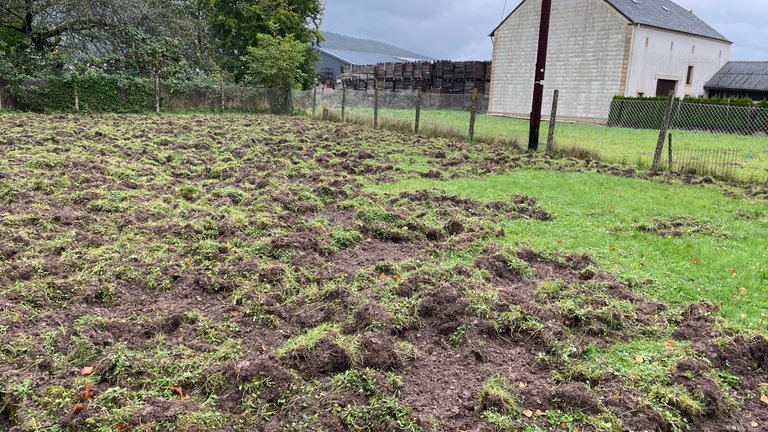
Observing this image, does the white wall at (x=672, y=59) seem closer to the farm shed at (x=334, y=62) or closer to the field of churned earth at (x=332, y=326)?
the field of churned earth at (x=332, y=326)

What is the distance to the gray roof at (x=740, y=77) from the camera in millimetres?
31812

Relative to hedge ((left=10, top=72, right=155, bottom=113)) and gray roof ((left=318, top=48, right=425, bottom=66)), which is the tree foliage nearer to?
hedge ((left=10, top=72, right=155, bottom=113))

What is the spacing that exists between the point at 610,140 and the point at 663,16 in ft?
57.2

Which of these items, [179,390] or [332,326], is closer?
[179,390]

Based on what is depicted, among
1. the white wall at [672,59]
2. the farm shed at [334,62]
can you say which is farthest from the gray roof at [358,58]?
the white wall at [672,59]

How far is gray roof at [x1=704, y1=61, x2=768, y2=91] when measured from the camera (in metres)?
31.8

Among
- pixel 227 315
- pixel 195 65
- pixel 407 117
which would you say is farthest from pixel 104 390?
pixel 195 65

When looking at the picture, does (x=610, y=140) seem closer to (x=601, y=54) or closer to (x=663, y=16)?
(x=601, y=54)

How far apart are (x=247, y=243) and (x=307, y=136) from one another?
9.11 m

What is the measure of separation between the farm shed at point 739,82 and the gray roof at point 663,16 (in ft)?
6.59

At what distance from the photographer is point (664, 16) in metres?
27.9

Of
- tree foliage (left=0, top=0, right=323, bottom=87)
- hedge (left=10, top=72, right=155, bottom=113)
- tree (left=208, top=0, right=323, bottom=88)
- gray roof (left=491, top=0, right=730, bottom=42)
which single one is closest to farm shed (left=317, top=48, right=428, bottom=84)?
tree (left=208, top=0, right=323, bottom=88)

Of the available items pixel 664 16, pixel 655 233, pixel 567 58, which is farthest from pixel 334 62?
pixel 655 233

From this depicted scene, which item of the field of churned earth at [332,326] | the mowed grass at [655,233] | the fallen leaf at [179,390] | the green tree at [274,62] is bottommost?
the fallen leaf at [179,390]
